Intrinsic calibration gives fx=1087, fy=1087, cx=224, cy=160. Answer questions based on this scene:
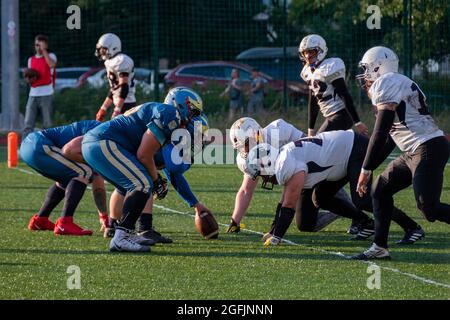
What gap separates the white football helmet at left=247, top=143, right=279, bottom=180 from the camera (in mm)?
8242

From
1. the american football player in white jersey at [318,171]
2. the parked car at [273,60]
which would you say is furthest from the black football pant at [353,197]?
the parked car at [273,60]

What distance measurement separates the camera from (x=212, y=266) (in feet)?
24.7

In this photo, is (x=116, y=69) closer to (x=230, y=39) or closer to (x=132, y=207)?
(x=132, y=207)

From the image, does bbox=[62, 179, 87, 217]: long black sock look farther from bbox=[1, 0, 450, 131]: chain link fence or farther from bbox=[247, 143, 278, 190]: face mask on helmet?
bbox=[1, 0, 450, 131]: chain link fence

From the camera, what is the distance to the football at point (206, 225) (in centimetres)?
866

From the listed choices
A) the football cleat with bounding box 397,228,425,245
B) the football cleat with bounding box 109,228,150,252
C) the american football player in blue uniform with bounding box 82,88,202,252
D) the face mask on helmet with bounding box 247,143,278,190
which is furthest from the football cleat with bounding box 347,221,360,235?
the football cleat with bounding box 109,228,150,252

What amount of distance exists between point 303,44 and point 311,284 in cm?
396

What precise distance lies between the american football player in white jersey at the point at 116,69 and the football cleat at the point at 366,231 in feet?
13.0

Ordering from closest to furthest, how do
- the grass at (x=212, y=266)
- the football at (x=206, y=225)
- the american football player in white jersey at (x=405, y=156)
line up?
the grass at (x=212, y=266), the american football player in white jersey at (x=405, y=156), the football at (x=206, y=225)

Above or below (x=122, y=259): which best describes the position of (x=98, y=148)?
above

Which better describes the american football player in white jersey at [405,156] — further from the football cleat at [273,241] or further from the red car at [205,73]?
the red car at [205,73]

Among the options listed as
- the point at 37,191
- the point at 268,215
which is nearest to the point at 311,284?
the point at 268,215

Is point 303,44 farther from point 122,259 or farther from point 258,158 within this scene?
point 122,259

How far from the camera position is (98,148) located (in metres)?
8.10
